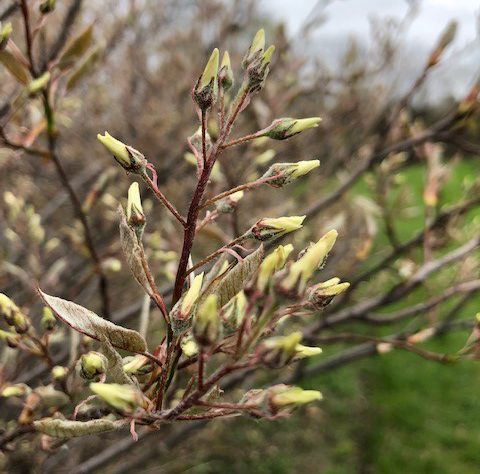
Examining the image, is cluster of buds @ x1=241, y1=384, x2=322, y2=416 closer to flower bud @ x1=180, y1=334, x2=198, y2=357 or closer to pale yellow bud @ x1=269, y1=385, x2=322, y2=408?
pale yellow bud @ x1=269, y1=385, x2=322, y2=408

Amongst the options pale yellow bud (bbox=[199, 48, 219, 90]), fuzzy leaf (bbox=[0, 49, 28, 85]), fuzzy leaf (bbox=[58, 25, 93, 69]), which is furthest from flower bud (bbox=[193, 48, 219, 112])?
fuzzy leaf (bbox=[58, 25, 93, 69])

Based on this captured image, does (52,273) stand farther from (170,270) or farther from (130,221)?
(130,221)

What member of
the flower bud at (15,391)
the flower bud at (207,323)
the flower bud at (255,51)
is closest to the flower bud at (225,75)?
the flower bud at (255,51)

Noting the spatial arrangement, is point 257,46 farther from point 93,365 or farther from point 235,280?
point 93,365

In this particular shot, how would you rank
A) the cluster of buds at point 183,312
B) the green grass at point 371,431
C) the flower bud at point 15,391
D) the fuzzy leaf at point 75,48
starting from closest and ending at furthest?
the cluster of buds at point 183,312 < the flower bud at point 15,391 < the fuzzy leaf at point 75,48 < the green grass at point 371,431

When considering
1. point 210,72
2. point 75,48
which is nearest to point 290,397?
point 210,72

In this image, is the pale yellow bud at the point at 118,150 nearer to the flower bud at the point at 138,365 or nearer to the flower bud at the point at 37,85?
the flower bud at the point at 138,365
